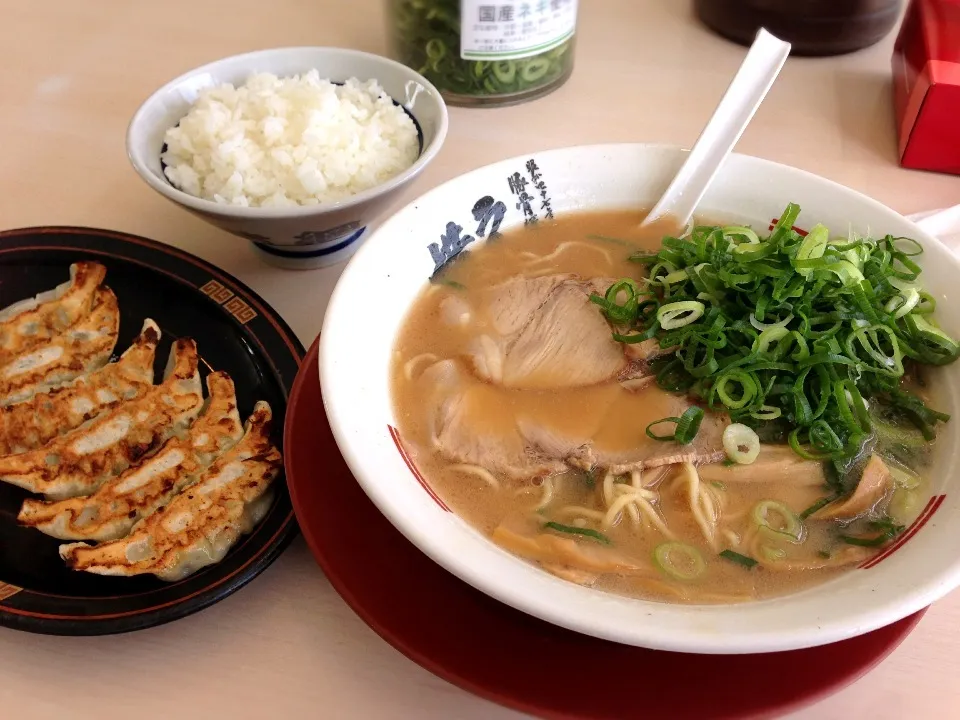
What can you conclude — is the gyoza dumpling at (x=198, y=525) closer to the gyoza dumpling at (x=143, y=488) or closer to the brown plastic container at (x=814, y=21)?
the gyoza dumpling at (x=143, y=488)

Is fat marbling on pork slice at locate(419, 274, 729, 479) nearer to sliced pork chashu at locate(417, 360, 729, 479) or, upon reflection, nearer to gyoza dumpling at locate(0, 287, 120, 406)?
sliced pork chashu at locate(417, 360, 729, 479)

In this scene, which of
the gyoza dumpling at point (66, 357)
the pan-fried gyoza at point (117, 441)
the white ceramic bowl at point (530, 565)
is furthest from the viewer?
the gyoza dumpling at point (66, 357)

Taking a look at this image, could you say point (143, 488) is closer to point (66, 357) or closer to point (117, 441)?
point (117, 441)

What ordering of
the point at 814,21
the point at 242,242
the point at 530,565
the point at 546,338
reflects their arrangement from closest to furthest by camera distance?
the point at 530,565 → the point at 546,338 → the point at 242,242 → the point at 814,21

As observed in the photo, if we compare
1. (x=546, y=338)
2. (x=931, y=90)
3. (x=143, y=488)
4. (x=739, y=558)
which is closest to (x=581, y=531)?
(x=739, y=558)

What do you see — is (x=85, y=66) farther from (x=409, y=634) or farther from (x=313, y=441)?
(x=409, y=634)

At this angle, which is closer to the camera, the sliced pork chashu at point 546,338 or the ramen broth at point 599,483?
the ramen broth at point 599,483

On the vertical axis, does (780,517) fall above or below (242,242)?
above

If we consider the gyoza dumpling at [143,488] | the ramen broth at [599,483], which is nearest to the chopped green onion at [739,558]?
the ramen broth at [599,483]

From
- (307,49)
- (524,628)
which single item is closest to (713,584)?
(524,628)
